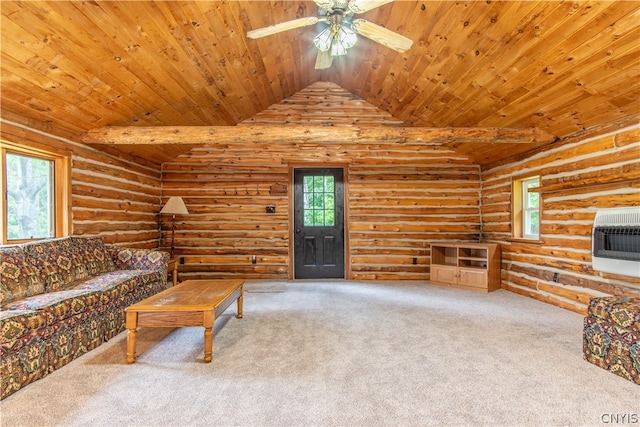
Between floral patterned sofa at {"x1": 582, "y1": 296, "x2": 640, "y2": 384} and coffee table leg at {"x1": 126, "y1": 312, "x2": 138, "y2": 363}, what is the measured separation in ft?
12.5

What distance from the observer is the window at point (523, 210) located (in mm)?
5180

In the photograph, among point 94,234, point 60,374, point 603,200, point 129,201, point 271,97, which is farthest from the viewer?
point 271,97

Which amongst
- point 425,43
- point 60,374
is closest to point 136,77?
point 60,374

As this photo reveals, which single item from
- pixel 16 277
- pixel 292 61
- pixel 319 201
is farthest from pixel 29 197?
pixel 319 201

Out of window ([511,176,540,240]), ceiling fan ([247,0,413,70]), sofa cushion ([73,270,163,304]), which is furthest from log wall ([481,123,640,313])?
sofa cushion ([73,270,163,304])

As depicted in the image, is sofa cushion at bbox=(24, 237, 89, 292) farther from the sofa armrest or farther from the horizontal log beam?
the horizontal log beam

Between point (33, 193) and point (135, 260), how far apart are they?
1.37m

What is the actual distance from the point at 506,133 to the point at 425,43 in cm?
177

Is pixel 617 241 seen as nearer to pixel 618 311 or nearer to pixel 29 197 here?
pixel 618 311

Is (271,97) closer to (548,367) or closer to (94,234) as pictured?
(94,234)

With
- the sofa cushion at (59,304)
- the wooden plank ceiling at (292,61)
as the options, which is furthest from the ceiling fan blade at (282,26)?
the sofa cushion at (59,304)

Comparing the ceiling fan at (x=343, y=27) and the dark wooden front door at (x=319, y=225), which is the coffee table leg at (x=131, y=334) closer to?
the ceiling fan at (x=343, y=27)

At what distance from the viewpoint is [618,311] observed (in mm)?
2424

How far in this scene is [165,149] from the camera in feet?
18.1
